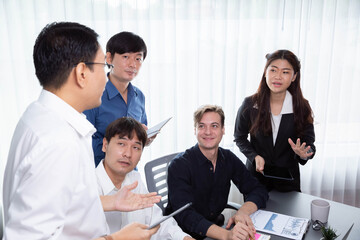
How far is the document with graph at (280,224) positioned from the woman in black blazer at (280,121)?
45 cm

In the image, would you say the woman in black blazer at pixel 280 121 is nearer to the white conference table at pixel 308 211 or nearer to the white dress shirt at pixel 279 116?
the white dress shirt at pixel 279 116

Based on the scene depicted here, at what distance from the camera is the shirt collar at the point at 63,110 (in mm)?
1006

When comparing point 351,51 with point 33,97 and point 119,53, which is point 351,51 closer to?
point 119,53


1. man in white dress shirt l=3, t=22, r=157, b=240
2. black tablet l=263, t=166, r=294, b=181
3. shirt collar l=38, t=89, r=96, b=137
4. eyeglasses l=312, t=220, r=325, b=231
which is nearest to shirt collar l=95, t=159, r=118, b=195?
man in white dress shirt l=3, t=22, r=157, b=240

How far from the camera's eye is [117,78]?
2121mm

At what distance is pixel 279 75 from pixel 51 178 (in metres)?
1.72

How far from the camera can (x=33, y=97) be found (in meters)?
2.96

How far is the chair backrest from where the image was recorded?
2.14 metres

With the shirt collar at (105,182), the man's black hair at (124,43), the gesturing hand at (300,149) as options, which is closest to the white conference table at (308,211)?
the gesturing hand at (300,149)

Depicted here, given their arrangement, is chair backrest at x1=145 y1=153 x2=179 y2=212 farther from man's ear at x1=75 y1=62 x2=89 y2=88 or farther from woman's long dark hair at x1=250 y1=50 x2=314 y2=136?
man's ear at x1=75 y1=62 x2=89 y2=88

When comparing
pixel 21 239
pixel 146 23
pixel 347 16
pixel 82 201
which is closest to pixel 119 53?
pixel 146 23

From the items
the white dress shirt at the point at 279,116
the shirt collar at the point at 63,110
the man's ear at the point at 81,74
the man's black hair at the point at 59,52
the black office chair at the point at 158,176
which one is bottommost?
the black office chair at the point at 158,176

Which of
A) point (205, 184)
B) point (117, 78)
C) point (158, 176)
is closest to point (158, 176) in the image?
point (158, 176)

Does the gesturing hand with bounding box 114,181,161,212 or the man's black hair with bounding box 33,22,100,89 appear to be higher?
the man's black hair with bounding box 33,22,100,89
